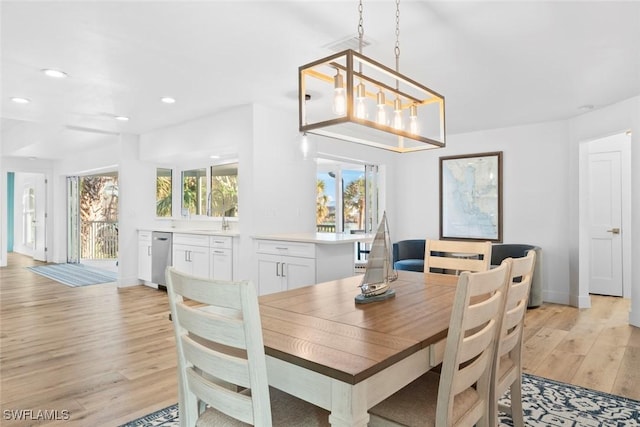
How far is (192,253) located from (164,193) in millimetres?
1943

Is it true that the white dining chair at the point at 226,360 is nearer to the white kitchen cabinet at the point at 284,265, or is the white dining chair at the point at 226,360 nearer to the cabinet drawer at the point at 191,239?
the white kitchen cabinet at the point at 284,265

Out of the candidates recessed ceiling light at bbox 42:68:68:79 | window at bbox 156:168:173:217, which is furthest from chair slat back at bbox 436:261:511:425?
window at bbox 156:168:173:217

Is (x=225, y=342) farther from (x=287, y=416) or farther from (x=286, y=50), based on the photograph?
(x=286, y=50)

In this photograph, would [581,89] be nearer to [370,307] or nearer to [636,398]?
[636,398]

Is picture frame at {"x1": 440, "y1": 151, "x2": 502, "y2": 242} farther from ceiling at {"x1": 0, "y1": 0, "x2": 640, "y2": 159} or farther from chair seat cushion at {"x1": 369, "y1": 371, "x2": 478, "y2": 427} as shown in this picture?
chair seat cushion at {"x1": 369, "y1": 371, "x2": 478, "y2": 427}

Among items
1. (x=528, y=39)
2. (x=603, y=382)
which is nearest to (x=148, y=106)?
Result: (x=528, y=39)

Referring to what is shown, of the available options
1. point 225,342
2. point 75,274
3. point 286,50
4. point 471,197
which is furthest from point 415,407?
point 75,274

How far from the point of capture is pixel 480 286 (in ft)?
4.13

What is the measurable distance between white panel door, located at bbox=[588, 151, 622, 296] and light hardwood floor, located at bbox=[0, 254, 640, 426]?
31cm

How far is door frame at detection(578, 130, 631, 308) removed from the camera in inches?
189

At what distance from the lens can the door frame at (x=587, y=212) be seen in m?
4.81

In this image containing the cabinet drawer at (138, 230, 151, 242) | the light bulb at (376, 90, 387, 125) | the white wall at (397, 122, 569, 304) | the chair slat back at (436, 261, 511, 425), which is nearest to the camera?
the chair slat back at (436, 261, 511, 425)

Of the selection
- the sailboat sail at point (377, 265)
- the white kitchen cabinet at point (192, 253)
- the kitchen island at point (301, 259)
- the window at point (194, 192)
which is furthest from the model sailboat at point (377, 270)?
the window at point (194, 192)

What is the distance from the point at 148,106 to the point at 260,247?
207 cm
